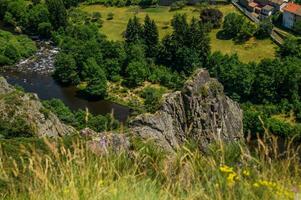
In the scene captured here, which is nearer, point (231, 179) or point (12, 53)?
point (231, 179)

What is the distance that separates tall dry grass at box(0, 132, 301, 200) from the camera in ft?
22.8

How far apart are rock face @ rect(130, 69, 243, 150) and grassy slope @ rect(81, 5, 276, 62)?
32.7m

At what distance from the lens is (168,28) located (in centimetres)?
6788

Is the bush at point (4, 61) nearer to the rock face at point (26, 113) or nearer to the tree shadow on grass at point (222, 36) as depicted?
the tree shadow on grass at point (222, 36)

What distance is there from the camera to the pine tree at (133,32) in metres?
63.7

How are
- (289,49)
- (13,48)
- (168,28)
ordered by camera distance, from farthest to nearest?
(168,28) < (13,48) < (289,49)

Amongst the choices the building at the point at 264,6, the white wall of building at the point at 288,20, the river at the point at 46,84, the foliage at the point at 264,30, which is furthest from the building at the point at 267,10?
the river at the point at 46,84

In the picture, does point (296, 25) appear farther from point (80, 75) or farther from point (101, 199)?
point (101, 199)

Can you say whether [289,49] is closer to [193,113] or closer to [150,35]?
[150,35]

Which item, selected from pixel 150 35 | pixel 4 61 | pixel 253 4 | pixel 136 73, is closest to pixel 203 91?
pixel 136 73

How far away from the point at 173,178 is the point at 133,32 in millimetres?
57003

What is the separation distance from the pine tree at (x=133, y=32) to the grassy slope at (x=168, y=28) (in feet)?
8.40

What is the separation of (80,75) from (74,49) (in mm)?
4035

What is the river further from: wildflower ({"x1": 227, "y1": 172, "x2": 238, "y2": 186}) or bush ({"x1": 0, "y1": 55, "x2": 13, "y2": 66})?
wildflower ({"x1": 227, "y1": 172, "x2": 238, "y2": 186})
